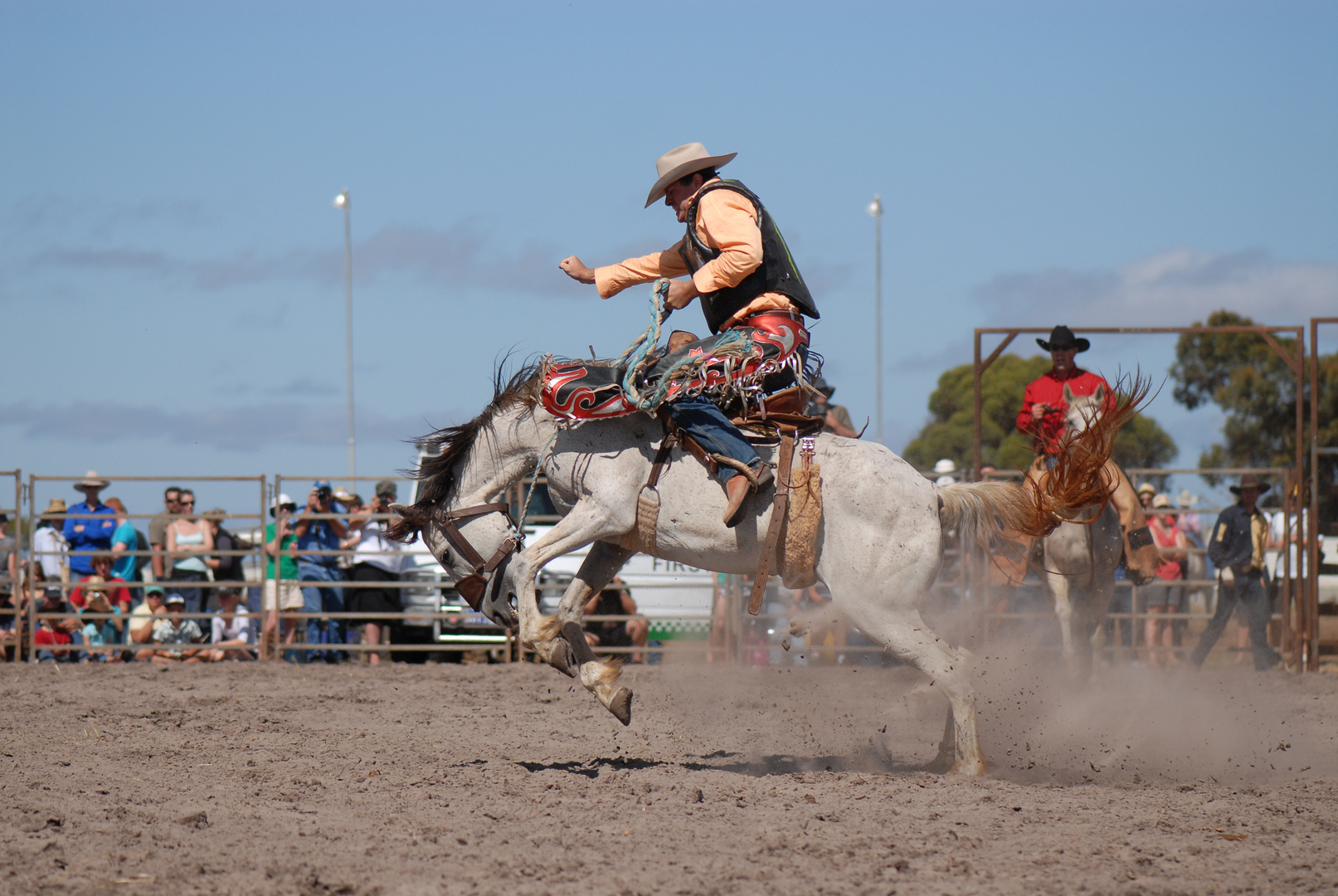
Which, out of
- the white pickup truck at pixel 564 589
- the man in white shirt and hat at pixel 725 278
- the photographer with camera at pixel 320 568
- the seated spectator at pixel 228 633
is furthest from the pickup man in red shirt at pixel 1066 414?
the seated spectator at pixel 228 633

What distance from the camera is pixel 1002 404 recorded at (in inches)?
1336

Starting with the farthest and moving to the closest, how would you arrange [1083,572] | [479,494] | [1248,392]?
[1248,392], [1083,572], [479,494]

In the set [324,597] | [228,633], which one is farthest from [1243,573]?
[228,633]

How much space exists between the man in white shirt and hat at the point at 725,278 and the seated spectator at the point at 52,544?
26.1 feet

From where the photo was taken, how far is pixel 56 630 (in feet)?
38.2

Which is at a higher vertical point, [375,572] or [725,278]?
[725,278]

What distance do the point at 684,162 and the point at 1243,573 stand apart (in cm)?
759

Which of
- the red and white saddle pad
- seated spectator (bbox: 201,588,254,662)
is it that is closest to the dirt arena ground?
the red and white saddle pad

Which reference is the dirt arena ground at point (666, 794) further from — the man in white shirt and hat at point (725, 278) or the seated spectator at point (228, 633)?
the seated spectator at point (228, 633)

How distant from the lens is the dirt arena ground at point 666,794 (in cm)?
370

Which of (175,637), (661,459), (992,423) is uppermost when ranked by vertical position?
(992,423)

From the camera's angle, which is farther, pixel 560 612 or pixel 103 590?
pixel 103 590

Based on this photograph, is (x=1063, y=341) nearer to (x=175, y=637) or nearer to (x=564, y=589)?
(x=564, y=589)

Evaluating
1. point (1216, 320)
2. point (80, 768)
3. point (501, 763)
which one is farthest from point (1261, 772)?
point (1216, 320)
